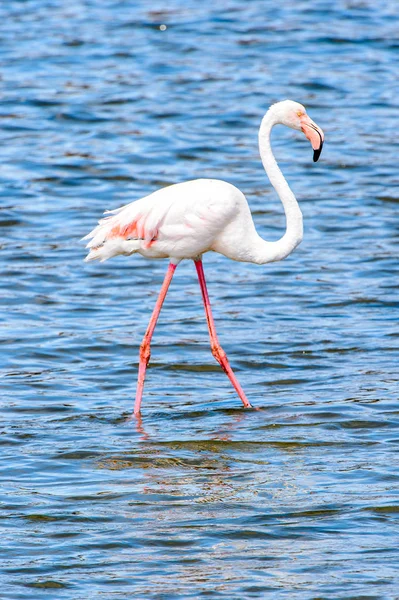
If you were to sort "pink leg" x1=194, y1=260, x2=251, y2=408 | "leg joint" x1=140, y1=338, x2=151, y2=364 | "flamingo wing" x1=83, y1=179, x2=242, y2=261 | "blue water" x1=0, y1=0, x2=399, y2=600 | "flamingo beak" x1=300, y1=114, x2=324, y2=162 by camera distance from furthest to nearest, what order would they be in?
"leg joint" x1=140, y1=338, x2=151, y2=364 → "pink leg" x1=194, y1=260, x2=251, y2=408 → "flamingo beak" x1=300, y1=114, x2=324, y2=162 → "flamingo wing" x1=83, y1=179, x2=242, y2=261 → "blue water" x1=0, y1=0, x2=399, y2=600

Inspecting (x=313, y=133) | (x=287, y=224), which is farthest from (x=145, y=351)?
(x=313, y=133)

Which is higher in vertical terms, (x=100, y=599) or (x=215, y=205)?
(x=215, y=205)

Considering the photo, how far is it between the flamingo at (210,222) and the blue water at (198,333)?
0.71m

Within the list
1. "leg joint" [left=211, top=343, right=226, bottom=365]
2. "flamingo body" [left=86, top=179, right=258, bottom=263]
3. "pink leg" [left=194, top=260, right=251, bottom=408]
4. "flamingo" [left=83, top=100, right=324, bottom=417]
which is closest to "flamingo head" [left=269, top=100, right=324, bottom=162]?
"flamingo" [left=83, top=100, right=324, bottom=417]

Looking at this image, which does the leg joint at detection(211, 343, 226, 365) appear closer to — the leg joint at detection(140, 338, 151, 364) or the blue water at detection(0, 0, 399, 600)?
the blue water at detection(0, 0, 399, 600)

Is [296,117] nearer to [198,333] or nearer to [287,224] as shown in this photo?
[287,224]

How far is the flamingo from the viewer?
8594 mm

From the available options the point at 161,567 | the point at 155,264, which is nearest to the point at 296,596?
the point at 161,567

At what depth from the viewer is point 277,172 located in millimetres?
8914

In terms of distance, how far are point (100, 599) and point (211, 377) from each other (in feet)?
13.2

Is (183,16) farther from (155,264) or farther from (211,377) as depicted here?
(211,377)

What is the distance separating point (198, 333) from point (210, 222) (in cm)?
210

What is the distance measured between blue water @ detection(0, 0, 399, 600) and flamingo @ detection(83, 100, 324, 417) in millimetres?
715

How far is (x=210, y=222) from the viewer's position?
28.1ft
